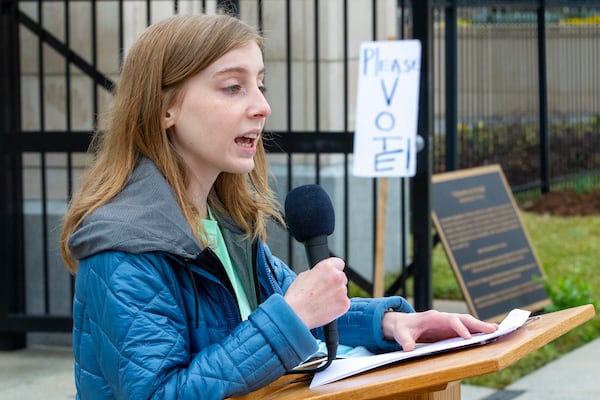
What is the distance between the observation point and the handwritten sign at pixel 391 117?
619cm

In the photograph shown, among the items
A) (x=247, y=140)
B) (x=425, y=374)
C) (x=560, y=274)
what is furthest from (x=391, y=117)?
(x=425, y=374)

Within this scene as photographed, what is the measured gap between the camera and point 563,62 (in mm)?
15742

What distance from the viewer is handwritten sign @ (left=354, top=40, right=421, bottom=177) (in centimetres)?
619

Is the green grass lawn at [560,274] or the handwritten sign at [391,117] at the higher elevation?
the handwritten sign at [391,117]

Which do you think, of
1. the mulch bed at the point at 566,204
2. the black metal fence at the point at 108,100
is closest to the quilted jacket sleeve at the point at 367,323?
the black metal fence at the point at 108,100

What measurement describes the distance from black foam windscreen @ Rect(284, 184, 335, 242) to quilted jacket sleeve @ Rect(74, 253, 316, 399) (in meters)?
0.17

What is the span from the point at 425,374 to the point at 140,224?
60cm

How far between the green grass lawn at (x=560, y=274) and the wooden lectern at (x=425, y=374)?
4105mm

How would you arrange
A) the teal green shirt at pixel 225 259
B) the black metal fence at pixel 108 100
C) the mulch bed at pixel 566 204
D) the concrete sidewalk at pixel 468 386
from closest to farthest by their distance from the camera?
the teal green shirt at pixel 225 259 < the concrete sidewalk at pixel 468 386 < the black metal fence at pixel 108 100 < the mulch bed at pixel 566 204

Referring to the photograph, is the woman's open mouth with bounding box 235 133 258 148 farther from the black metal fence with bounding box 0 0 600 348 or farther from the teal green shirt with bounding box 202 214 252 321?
the black metal fence with bounding box 0 0 600 348

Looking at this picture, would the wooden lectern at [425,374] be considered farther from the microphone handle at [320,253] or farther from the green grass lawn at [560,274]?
the green grass lawn at [560,274]

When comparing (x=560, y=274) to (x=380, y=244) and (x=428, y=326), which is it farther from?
(x=428, y=326)

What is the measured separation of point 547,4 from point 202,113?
11051 millimetres

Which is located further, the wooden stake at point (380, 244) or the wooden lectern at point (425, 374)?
the wooden stake at point (380, 244)
